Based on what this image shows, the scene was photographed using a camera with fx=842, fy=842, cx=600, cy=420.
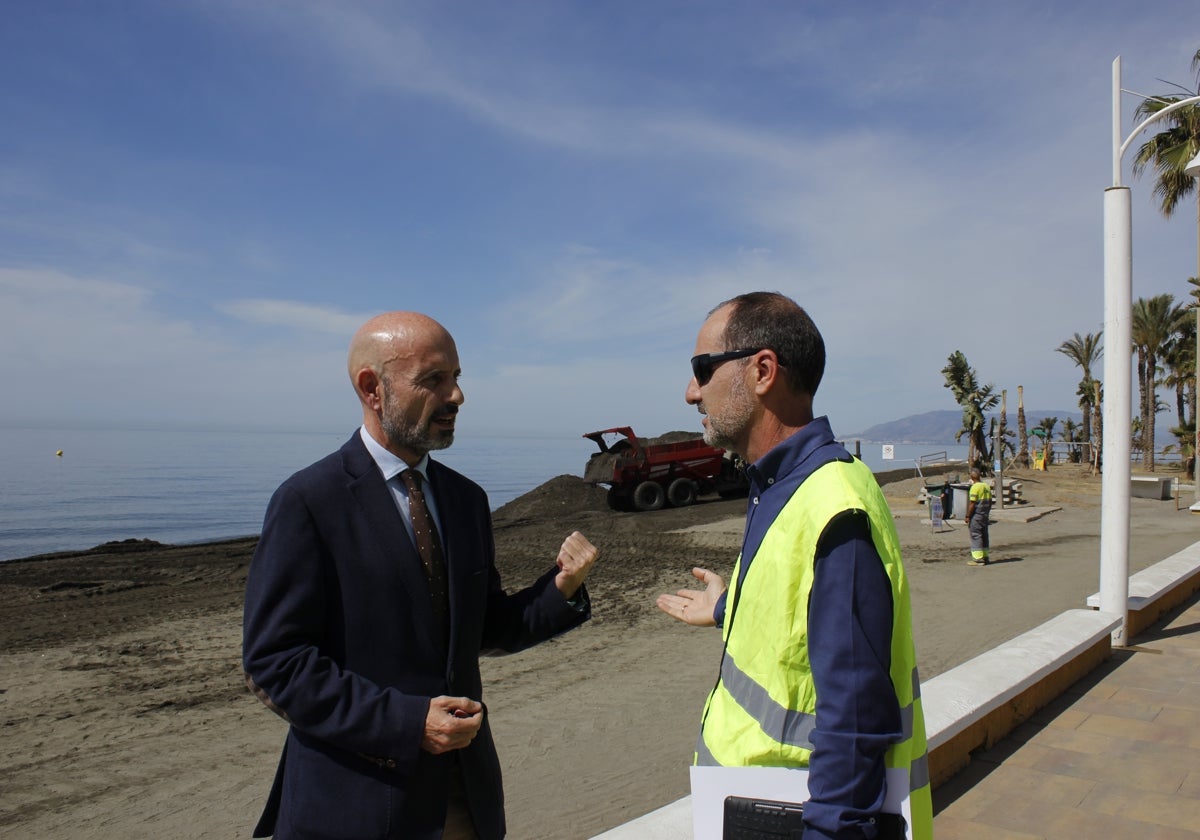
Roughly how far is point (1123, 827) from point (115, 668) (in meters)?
8.90

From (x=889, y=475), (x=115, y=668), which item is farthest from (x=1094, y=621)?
(x=889, y=475)

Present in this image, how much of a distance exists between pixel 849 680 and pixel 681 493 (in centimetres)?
2259

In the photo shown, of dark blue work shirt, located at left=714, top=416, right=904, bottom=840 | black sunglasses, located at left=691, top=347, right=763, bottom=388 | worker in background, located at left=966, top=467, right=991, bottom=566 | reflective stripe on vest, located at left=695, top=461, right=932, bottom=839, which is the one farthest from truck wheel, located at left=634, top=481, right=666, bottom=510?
dark blue work shirt, located at left=714, top=416, right=904, bottom=840

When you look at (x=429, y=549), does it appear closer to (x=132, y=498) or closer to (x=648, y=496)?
(x=648, y=496)

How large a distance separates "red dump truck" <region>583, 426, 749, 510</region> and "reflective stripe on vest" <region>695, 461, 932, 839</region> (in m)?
21.5

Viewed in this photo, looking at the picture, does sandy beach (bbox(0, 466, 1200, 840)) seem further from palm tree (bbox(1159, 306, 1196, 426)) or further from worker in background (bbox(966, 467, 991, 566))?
palm tree (bbox(1159, 306, 1196, 426))

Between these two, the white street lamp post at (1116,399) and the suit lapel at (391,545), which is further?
the white street lamp post at (1116,399)

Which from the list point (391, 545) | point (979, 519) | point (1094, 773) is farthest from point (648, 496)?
point (391, 545)

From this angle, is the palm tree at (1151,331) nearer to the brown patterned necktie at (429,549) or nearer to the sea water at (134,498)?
the sea water at (134,498)

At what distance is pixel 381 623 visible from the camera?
1978 mm

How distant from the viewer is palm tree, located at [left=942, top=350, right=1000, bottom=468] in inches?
1457

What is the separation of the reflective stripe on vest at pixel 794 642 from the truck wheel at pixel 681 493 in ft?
72.5

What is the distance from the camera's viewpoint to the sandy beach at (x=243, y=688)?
534 cm

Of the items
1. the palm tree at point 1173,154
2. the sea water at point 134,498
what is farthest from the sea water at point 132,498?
the palm tree at point 1173,154
